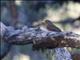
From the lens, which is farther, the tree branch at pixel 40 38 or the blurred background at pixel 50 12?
the blurred background at pixel 50 12

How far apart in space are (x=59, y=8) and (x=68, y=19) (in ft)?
0.75

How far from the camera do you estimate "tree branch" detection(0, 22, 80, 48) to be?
98 centimetres

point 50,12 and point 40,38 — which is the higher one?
point 40,38

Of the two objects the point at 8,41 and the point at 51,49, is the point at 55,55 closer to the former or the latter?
the point at 51,49

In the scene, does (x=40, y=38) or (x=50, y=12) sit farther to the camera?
(x=50, y=12)

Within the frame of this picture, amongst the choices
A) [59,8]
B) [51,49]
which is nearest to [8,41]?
[51,49]

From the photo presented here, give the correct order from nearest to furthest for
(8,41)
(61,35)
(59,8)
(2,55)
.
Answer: (61,35)
(8,41)
(2,55)
(59,8)

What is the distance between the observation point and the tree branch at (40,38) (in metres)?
0.98

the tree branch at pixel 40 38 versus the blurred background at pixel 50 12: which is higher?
the tree branch at pixel 40 38

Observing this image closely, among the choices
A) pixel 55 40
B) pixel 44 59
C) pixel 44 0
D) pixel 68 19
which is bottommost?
pixel 68 19

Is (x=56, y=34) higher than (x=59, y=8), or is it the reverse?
(x=56, y=34)

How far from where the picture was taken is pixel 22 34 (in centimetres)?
104

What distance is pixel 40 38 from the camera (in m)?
1.01

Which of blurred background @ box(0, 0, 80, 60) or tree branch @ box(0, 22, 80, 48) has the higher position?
tree branch @ box(0, 22, 80, 48)
